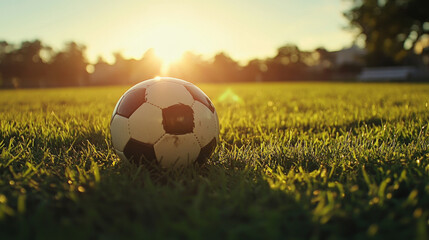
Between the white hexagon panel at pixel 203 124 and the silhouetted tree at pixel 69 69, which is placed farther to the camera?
the silhouetted tree at pixel 69 69

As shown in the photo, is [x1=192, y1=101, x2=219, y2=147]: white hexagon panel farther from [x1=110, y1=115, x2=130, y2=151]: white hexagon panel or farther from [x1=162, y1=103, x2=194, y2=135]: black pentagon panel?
[x1=110, y1=115, x2=130, y2=151]: white hexagon panel

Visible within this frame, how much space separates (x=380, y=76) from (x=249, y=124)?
98.6 ft

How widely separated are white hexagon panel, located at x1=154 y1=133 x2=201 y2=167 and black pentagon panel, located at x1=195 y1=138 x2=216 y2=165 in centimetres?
6

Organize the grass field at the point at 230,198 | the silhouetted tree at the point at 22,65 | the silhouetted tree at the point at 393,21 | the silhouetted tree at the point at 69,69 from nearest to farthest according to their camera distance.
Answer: the grass field at the point at 230,198 < the silhouetted tree at the point at 393,21 < the silhouetted tree at the point at 22,65 < the silhouetted tree at the point at 69,69

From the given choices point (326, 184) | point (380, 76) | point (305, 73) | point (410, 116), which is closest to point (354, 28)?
point (380, 76)

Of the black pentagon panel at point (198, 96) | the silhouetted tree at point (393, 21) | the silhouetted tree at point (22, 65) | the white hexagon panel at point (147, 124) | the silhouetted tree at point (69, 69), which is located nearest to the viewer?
the white hexagon panel at point (147, 124)

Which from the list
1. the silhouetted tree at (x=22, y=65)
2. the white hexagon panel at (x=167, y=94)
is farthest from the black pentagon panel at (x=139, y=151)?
the silhouetted tree at (x=22, y=65)

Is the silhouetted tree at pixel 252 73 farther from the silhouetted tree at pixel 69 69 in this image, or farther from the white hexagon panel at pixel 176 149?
the white hexagon panel at pixel 176 149

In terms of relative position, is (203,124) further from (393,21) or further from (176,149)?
(393,21)

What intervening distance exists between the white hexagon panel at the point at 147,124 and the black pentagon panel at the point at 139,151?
1.2 inches

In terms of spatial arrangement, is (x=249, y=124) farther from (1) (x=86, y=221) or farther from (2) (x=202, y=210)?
(1) (x=86, y=221)

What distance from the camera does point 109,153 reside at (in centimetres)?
235

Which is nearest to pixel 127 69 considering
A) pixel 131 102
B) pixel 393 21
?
pixel 393 21

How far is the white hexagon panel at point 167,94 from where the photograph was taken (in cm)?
199
